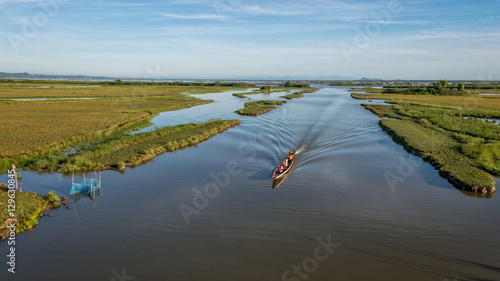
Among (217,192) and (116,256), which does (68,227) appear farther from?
(217,192)

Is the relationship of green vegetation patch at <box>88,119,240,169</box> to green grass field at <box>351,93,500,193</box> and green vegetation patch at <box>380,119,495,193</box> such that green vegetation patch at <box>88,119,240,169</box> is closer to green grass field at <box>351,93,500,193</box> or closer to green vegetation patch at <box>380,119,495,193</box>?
green vegetation patch at <box>380,119,495,193</box>

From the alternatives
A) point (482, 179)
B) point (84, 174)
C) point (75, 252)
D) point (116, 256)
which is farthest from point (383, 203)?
point (84, 174)

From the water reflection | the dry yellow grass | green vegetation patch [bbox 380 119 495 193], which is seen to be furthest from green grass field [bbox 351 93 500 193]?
the dry yellow grass
